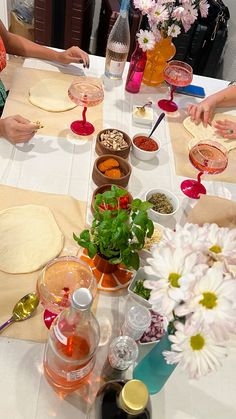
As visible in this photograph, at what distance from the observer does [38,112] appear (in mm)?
1419

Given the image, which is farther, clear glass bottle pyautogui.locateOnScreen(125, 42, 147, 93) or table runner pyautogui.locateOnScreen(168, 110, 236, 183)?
clear glass bottle pyautogui.locateOnScreen(125, 42, 147, 93)

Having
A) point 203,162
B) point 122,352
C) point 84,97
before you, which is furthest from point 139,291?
point 84,97

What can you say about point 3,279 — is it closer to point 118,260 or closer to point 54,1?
point 118,260

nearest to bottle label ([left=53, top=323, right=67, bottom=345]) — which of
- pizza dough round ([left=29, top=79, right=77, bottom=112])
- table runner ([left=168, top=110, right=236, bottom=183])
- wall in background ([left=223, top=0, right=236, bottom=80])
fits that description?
table runner ([left=168, top=110, right=236, bottom=183])

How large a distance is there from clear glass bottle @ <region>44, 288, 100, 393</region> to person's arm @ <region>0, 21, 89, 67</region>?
50.1 inches

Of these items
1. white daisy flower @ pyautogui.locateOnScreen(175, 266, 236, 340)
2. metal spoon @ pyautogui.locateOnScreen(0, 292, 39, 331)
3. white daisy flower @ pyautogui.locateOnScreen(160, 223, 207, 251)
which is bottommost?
metal spoon @ pyautogui.locateOnScreen(0, 292, 39, 331)

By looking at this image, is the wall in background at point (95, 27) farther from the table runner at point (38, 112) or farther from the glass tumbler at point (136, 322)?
the glass tumbler at point (136, 322)

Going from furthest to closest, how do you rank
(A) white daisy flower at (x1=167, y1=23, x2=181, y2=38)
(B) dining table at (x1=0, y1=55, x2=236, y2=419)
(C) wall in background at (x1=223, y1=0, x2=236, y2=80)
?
(C) wall in background at (x1=223, y1=0, x2=236, y2=80)
(A) white daisy flower at (x1=167, y1=23, x2=181, y2=38)
(B) dining table at (x1=0, y1=55, x2=236, y2=419)

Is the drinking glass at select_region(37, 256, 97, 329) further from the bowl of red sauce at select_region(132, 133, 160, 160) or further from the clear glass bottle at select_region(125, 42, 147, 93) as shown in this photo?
the clear glass bottle at select_region(125, 42, 147, 93)

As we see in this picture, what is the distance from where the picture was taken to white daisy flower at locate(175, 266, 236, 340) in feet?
1.56

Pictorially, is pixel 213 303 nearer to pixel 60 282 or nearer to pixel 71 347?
pixel 71 347

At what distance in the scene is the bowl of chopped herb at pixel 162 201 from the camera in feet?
3.72

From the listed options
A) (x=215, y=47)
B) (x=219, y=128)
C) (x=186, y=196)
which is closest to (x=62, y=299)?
(x=186, y=196)

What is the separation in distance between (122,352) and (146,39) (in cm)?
116
